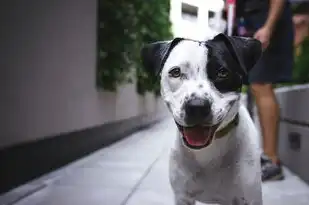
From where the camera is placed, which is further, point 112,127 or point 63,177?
point 112,127

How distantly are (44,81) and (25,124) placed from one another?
1.04ft

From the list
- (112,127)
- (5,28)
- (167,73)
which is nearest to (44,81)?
(5,28)

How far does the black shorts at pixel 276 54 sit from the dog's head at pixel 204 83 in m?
1.24

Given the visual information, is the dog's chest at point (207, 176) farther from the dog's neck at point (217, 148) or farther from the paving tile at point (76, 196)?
the paving tile at point (76, 196)

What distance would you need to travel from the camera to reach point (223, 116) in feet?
3.92

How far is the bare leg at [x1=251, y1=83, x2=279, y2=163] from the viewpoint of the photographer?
2.51 m

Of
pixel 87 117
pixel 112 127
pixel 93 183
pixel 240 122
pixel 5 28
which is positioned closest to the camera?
pixel 240 122

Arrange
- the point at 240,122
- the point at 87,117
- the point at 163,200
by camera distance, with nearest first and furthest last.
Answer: the point at 240,122, the point at 163,200, the point at 87,117

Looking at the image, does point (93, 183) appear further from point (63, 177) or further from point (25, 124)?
point (25, 124)

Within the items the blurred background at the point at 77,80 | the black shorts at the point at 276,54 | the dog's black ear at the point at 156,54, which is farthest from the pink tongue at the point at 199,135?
the black shorts at the point at 276,54

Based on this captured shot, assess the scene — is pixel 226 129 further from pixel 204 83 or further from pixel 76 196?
pixel 76 196

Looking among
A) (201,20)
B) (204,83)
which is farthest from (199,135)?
(201,20)

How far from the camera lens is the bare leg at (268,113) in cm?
251

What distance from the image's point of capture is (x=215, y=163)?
1.34m
